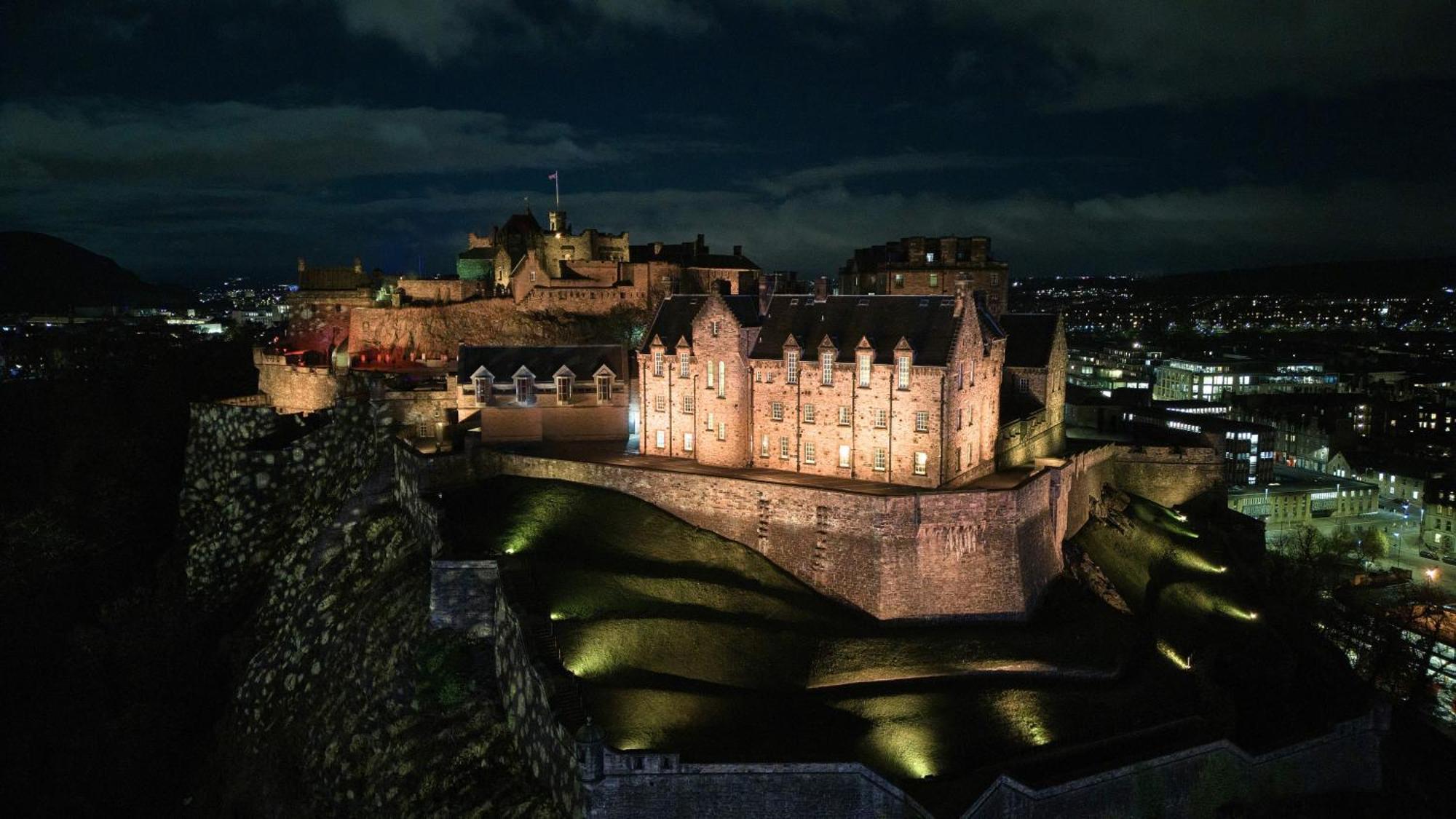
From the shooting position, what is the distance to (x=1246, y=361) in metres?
138

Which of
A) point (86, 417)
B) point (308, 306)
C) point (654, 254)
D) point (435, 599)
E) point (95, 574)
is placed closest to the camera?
point (435, 599)

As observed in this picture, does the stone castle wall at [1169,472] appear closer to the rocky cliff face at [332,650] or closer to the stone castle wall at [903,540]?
the stone castle wall at [903,540]

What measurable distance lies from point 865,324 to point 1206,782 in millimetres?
21552

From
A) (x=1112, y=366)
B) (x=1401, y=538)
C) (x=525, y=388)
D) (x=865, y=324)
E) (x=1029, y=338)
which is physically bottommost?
(x=1401, y=538)

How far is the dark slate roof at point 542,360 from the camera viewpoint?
160 ft

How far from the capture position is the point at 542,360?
4944 cm

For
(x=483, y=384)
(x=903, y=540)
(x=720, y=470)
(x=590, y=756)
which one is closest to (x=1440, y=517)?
(x=903, y=540)

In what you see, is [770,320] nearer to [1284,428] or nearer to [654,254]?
[654,254]

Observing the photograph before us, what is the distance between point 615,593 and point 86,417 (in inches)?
1905

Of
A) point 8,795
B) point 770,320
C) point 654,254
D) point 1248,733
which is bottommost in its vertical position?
point 8,795

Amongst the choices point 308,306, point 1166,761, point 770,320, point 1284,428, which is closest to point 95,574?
point 308,306

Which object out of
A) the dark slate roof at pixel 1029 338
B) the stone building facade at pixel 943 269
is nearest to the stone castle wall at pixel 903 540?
the dark slate roof at pixel 1029 338

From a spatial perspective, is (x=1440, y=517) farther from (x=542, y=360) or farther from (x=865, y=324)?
(x=542, y=360)

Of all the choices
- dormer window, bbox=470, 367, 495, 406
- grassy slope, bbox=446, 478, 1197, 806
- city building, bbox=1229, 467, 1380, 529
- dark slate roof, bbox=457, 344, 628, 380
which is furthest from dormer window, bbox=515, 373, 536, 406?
city building, bbox=1229, 467, 1380, 529
